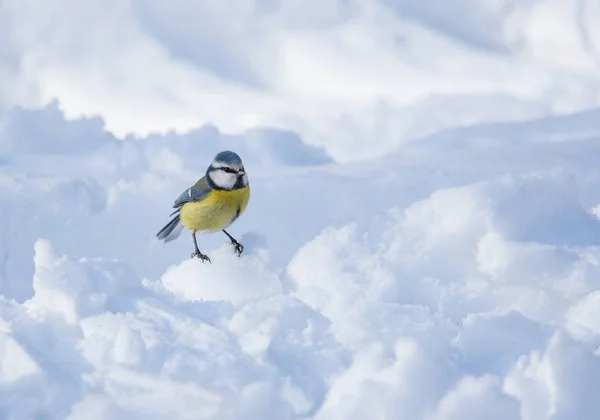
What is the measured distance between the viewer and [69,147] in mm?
6230

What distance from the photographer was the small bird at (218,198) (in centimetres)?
369

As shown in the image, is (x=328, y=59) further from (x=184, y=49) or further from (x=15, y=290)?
(x=15, y=290)

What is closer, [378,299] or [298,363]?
[298,363]

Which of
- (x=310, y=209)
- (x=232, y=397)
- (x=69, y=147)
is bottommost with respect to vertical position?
(x=69, y=147)

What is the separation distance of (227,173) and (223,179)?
39 mm

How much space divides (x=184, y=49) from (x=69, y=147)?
2058mm

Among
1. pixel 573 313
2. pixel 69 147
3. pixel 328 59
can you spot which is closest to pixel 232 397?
pixel 573 313

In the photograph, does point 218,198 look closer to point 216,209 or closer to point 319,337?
point 216,209

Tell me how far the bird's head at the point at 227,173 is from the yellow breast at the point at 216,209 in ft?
0.11

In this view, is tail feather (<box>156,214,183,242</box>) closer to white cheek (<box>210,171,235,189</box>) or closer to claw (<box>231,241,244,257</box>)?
white cheek (<box>210,171,235,189</box>)

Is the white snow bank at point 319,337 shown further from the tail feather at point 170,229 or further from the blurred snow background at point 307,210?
the tail feather at point 170,229

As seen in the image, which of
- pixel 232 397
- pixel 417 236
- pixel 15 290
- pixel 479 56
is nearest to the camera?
pixel 232 397

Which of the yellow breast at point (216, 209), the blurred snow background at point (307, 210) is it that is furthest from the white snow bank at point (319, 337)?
the yellow breast at point (216, 209)

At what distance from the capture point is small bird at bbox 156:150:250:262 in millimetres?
3691
